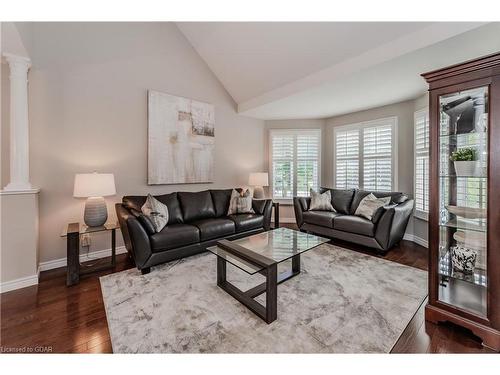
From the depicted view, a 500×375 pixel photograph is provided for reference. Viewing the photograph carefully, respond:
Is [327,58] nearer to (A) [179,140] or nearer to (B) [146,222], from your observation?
(A) [179,140]

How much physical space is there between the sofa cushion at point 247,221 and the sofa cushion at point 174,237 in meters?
0.72

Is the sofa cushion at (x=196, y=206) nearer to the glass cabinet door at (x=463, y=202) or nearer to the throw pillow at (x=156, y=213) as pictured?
the throw pillow at (x=156, y=213)

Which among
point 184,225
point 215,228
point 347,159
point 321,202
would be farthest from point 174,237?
point 347,159

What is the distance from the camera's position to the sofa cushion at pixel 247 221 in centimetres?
356

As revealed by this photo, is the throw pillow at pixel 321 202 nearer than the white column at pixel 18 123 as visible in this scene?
No

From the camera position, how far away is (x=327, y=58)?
119 inches

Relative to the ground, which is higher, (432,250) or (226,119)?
(226,119)

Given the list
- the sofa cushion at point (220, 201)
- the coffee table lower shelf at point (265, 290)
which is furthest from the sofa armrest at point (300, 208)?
the coffee table lower shelf at point (265, 290)

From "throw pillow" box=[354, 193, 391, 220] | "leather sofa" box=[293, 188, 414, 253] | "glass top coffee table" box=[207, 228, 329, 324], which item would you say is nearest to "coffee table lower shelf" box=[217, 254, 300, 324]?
"glass top coffee table" box=[207, 228, 329, 324]

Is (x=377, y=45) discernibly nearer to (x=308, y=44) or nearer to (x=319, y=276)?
(x=308, y=44)

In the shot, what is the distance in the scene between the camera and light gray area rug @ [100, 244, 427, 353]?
1.56 m

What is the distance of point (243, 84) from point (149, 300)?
392 centimetres
